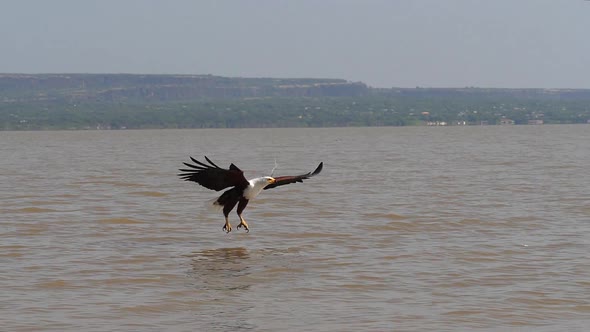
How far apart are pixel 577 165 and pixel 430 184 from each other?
14.0 metres

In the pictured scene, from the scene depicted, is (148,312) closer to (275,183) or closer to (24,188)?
(275,183)

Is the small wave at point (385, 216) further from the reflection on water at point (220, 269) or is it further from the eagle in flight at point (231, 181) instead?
the reflection on water at point (220, 269)

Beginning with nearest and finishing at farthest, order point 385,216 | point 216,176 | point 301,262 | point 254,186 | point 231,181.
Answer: point 301,262 → point 216,176 → point 231,181 → point 254,186 → point 385,216

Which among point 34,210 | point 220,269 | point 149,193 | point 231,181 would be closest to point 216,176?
point 231,181

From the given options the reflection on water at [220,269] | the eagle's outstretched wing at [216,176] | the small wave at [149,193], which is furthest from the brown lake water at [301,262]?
the eagle's outstretched wing at [216,176]

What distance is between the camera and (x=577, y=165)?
135 ft

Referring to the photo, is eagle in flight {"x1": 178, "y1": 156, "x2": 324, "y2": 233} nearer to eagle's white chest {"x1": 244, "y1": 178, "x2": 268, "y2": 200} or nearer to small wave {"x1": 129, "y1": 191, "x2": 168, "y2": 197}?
eagle's white chest {"x1": 244, "y1": 178, "x2": 268, "y2": 200}

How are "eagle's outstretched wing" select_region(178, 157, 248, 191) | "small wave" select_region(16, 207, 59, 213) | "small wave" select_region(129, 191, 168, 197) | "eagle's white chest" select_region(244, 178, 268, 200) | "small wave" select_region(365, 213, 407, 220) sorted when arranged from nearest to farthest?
"eagle's outstretched wing" select_region(178, 157, 248, 191), "eagle's white chest" select_region(244, 178, 268, 200), "small wave" select_region(365, 213, 407, 220), "small wave" select_region(16, 207, 59, 213), "small wave" select_region(129, 191, 168, 197)

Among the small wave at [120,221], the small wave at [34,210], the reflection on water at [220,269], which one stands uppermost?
the reflection on water at [220,269]

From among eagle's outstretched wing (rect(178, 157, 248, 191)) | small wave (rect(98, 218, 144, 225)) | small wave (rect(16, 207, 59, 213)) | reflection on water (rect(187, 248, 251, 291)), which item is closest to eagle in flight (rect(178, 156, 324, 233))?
eagle's outstretched wing (rect(178, 157, 248, 191))

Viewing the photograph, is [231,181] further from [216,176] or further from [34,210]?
[34,210]

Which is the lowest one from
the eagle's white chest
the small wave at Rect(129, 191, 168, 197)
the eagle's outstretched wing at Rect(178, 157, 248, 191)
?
the small wave at Rect(129, 191, 168, 197)

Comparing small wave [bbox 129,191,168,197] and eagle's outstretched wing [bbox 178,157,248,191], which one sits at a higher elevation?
eagle's outstretched wing [bbox 178,157,248,191]

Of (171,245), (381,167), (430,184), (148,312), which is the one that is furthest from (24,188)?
(148,312)
